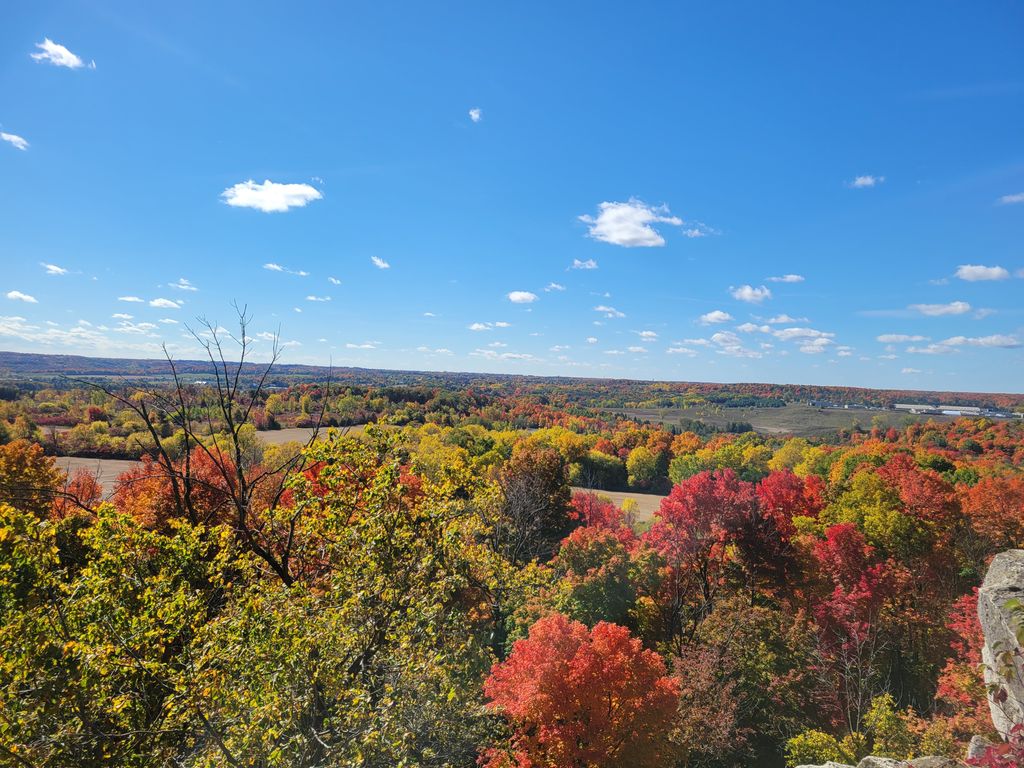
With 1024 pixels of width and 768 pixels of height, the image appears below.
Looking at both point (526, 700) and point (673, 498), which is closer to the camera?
point (526, 700)

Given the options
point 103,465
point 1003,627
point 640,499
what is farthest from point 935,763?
point 103,465

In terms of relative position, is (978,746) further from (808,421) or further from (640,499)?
(808,421)

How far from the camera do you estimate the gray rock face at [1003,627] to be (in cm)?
955

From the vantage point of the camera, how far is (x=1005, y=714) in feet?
32.6

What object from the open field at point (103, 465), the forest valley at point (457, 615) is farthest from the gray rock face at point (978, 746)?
the open field at point (103, 465)

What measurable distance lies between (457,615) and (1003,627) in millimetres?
11895

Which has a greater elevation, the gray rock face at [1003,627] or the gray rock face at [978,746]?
the gray rock face at [1003,627]

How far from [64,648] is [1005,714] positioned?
17.8m

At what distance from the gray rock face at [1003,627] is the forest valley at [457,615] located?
0.53 metres

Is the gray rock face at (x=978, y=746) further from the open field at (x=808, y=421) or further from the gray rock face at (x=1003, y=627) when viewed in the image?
the open field at (x=808, y=421)

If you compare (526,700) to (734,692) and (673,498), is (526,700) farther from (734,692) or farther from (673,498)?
(673,498)

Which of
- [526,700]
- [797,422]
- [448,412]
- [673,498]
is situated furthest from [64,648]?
[797,422]

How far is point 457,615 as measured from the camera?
8906mm

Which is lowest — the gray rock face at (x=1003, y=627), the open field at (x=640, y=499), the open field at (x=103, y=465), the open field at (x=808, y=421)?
the open field at (x=640, y=499)
